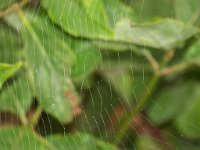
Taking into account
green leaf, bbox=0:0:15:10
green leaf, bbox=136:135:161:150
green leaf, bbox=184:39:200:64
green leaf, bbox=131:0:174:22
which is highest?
green leaf, bbox=0:0:15:10

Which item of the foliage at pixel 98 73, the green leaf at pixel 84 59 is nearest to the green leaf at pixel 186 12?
the foliage at pixel 98 73

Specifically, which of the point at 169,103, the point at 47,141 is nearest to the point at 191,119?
the point at 169,103

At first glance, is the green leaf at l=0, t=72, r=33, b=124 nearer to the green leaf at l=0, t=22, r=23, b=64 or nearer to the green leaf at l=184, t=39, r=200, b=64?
the green leaf at l=0, t=22, r=23, b=64

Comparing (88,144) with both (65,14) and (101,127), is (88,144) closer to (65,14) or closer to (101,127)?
(101,127)

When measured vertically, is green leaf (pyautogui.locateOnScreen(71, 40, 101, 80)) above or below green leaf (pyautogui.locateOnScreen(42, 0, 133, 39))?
below

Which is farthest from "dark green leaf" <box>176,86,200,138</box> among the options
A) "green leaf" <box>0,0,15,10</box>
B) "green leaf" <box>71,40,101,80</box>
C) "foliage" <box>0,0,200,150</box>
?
"green leaf" <box>0,0,15,10</box>

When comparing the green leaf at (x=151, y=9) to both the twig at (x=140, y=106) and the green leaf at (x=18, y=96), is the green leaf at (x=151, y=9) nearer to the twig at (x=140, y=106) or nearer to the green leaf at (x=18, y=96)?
the twig at (x=140, y=106)

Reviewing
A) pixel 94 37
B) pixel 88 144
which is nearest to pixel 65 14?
pixel 94 37

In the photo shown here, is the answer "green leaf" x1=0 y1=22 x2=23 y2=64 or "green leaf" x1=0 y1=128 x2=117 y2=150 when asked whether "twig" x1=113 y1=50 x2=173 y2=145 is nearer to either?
"green leaf" x1=0 y1=128 x2=117 y2=150

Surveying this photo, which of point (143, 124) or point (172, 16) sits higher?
point (172, 16)
